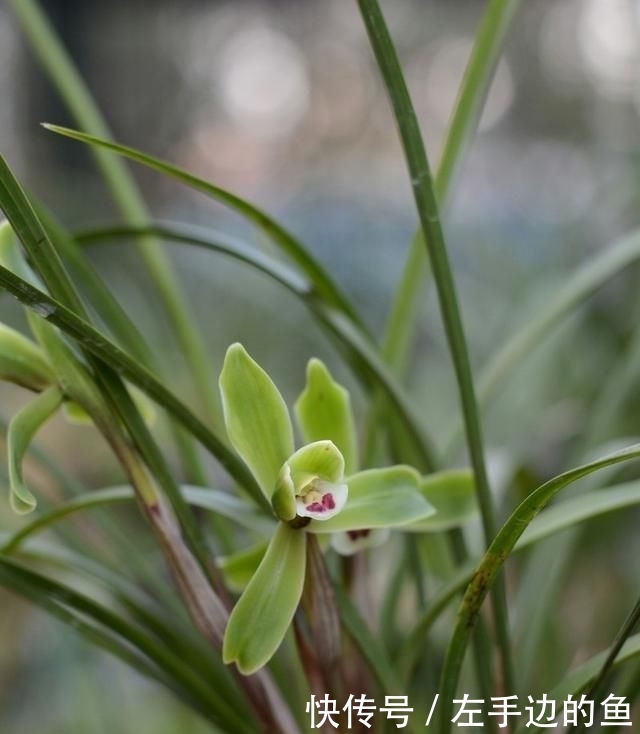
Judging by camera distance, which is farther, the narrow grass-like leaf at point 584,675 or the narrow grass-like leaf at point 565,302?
the narrow grass-like leaf at point 565,302

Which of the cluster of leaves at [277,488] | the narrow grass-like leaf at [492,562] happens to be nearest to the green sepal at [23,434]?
the cluster of leaves at [277,488]

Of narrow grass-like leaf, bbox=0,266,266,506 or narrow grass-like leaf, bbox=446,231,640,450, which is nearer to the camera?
narrow grass-like leaf, bbox=0,266,266,506

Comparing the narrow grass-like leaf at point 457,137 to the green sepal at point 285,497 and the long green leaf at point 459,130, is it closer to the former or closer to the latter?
the long green leaf at point 459,130

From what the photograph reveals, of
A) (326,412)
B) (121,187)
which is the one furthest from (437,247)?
(121,187)

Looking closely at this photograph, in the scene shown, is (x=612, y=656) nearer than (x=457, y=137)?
Yes

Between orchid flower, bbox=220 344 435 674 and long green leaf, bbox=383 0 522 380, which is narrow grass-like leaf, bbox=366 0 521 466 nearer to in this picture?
long green leaf, bbox=383 0 522 380

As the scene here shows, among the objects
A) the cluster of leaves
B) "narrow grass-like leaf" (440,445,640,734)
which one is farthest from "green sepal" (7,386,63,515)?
"narrow grass-like leaf" (440,445,640,734)

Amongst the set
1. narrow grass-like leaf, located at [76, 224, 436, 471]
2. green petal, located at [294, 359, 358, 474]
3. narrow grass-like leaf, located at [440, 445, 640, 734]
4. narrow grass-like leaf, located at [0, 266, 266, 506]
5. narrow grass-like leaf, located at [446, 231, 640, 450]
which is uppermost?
narrow grass-like leaf, located at [446, 231, 640, 450]

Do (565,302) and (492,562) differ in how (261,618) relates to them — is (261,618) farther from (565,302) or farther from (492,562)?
(565,302)
